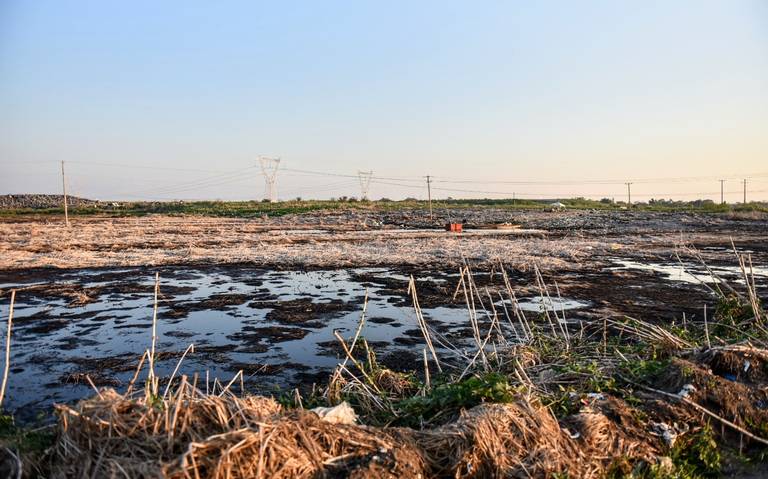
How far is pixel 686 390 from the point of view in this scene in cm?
522

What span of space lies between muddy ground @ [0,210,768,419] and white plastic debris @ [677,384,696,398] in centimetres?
232

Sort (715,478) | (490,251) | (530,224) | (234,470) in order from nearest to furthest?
(234,470) → (715,478) → (490,251) → (530,224)

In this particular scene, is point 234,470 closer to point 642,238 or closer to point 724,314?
point 724,314

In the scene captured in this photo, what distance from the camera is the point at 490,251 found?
2138 centimetres

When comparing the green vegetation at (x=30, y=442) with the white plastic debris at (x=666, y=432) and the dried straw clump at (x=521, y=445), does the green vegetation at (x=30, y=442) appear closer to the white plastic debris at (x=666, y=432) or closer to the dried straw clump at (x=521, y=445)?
the dried straw clump at (x=521, y=445)

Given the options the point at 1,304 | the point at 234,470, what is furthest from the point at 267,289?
the point at 234,470

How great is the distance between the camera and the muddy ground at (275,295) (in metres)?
8.08

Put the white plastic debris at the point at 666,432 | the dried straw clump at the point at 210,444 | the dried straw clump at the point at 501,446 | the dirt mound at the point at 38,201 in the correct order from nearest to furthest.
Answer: the dried straw clump at the point at 210,444 → the dried straw clump at the point at 501,446 → the white plastic debris at the point at 666,432 → the dirt mound at the point at 38,201

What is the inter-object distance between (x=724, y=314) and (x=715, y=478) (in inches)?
197

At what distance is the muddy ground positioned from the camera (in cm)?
808

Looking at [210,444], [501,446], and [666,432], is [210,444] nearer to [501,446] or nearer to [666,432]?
[501,446]

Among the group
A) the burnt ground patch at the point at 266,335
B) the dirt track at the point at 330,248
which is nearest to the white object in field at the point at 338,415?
the burnt ground patch at the point at 266,335

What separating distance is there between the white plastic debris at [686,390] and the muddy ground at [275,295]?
2321mm

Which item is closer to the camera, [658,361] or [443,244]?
[658,361]
